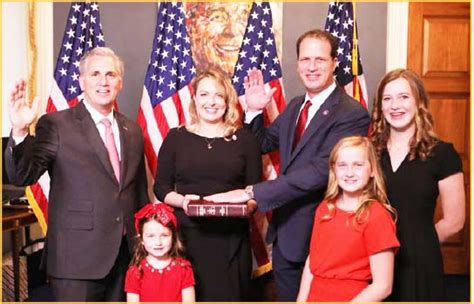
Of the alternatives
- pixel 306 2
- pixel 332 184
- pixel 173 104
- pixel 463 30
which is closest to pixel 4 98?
pixel 173 104

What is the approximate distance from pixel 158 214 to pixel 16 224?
1.64 metres

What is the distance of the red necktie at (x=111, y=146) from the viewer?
265 cm

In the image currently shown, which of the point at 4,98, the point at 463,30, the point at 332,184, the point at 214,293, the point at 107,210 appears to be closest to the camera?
the point at 332,184

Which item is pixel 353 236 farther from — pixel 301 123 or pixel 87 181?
pixel 87 181

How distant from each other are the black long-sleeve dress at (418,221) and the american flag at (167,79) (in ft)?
6.03

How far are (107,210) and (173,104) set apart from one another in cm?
137

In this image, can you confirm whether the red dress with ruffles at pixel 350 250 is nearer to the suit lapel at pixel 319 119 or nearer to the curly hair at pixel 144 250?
the suit lapel at pixel 319 119

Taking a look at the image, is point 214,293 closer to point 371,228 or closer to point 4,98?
point 371,228

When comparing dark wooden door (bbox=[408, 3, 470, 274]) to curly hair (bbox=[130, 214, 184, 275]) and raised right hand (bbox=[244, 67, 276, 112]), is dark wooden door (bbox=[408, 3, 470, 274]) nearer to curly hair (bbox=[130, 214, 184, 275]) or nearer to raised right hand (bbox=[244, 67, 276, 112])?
raised right hand (bbox=[244, 67, 276, 112])

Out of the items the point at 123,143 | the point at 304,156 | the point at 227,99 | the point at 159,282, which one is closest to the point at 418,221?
the point at 304,156

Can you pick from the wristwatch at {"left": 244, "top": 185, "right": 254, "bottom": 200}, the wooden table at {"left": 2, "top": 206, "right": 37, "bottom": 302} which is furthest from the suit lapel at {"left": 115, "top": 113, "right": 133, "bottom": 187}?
the wooden table at {"left": 2, "top": 206, "right": 37, "bottom": 302}

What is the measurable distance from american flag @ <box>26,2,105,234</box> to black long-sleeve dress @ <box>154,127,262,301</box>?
1185 millimetres

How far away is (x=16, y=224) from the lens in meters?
3.74

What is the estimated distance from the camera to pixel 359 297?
6.86 ft
